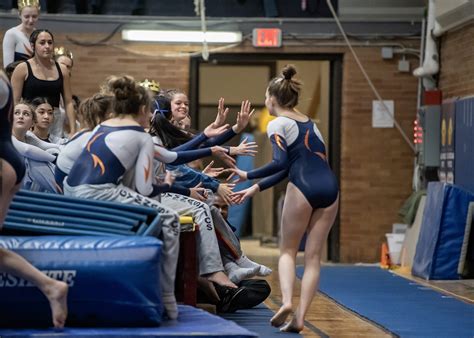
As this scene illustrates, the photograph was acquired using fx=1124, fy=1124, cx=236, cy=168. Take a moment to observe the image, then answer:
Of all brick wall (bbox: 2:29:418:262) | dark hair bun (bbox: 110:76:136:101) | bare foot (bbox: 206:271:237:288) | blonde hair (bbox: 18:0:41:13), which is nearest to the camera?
dark hair bun (bbox: 110:76:136:101)

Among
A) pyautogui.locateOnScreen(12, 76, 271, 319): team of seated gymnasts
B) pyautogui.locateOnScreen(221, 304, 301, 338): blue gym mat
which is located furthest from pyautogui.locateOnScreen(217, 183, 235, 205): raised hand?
pyautogui.locateOnScreen(221, 304, 301, 338): blue gym mat

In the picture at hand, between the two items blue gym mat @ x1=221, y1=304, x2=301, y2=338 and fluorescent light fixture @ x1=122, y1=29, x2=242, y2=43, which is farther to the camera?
fluorescent light fixture @ x1=122, y1=29, x2=242, y2=43

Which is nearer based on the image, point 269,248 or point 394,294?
point 394,294

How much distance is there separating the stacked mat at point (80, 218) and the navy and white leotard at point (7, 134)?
1.60 feet

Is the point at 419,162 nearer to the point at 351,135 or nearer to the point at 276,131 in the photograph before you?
the point at 351,135

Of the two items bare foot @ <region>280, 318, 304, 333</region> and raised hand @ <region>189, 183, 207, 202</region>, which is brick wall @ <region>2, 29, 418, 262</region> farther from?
bare foot @ <region>280, 318, 304, 333</region>

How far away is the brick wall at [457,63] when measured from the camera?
1206cm

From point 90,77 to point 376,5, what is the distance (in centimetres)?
357

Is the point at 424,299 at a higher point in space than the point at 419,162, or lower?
lower

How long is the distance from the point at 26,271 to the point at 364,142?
355 inches

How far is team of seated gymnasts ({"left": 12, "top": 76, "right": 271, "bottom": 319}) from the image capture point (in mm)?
6000

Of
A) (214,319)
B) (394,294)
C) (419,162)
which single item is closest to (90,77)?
(419,162)

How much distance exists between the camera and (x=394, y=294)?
31.8 feet

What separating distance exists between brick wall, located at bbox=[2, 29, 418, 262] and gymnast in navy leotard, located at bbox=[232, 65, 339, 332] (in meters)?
6.97
